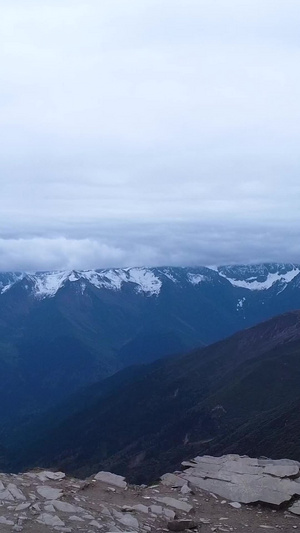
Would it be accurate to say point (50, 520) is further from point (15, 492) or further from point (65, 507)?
point (15, 492)

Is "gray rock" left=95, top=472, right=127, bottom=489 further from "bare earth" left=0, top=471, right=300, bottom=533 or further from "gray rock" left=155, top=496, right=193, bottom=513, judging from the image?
"gray rock" left=155, top=496, right=193, bottom=513

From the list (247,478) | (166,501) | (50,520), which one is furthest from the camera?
(247,478)

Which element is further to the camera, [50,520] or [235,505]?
[235,505]

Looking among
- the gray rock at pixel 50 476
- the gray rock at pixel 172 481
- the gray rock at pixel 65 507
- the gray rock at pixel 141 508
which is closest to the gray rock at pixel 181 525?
the gray rock at pixel 141 508

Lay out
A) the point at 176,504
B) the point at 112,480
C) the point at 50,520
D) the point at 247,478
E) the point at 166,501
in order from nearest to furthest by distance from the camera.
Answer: the point at 50,520
the point at 176,504
the point at 166,501
the point at 247,478
the point at 112,480

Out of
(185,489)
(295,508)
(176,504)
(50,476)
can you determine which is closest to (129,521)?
(176,504)

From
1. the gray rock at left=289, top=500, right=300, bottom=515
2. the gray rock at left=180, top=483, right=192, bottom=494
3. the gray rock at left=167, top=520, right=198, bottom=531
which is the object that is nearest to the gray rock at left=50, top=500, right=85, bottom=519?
the gray rock at left=167, top=520, right=198, bottom=531

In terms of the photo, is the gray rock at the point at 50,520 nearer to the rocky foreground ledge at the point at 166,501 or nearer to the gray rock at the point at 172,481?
the rocky foreground ledge at the point at 166,501

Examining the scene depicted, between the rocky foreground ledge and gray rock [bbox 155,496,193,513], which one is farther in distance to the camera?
gray rock [bbox 155,496,193,513]
